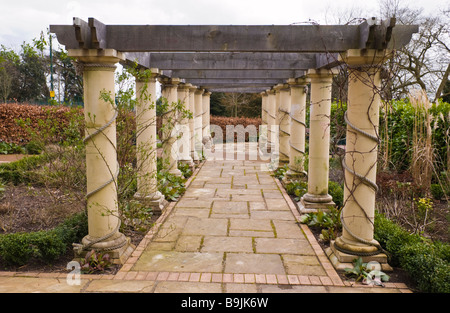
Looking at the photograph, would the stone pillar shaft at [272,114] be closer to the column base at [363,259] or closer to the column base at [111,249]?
the column base at [363,259]

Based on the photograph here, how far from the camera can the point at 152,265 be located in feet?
13.4

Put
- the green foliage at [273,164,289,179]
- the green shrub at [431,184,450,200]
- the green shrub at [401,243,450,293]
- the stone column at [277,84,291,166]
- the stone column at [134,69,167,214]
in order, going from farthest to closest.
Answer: the stone column at [277,84,291,166] < the green foliage at [273,164,289,179] < the green shrub at [431,184,450,200] < the stone column at [134,69,167,214] < the green shrub at [401,243,450,293]

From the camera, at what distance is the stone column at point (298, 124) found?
796cm

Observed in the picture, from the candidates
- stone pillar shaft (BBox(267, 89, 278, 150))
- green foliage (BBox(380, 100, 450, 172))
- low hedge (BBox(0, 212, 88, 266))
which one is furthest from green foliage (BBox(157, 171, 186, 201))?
stone pillar shaft (BBox(267, 89, 278, 150))

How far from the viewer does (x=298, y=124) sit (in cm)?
796

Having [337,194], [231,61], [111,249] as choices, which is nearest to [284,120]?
[231,61]

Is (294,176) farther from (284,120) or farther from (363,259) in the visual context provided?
(363,259)

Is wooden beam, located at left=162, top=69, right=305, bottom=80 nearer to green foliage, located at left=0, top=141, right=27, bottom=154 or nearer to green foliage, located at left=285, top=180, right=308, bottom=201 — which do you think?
green foliage, located at left=285, top=180, right=308, bottom=201

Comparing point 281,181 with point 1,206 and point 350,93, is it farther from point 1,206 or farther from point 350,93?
point 1,206

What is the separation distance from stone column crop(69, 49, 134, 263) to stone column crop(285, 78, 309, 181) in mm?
4676

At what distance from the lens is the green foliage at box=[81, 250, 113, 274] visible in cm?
388

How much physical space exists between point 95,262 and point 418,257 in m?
3.25

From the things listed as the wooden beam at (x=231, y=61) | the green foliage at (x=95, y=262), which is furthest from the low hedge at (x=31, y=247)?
the wooden beam at (x=231, y=61)

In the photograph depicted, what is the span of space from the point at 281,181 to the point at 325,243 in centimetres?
418
